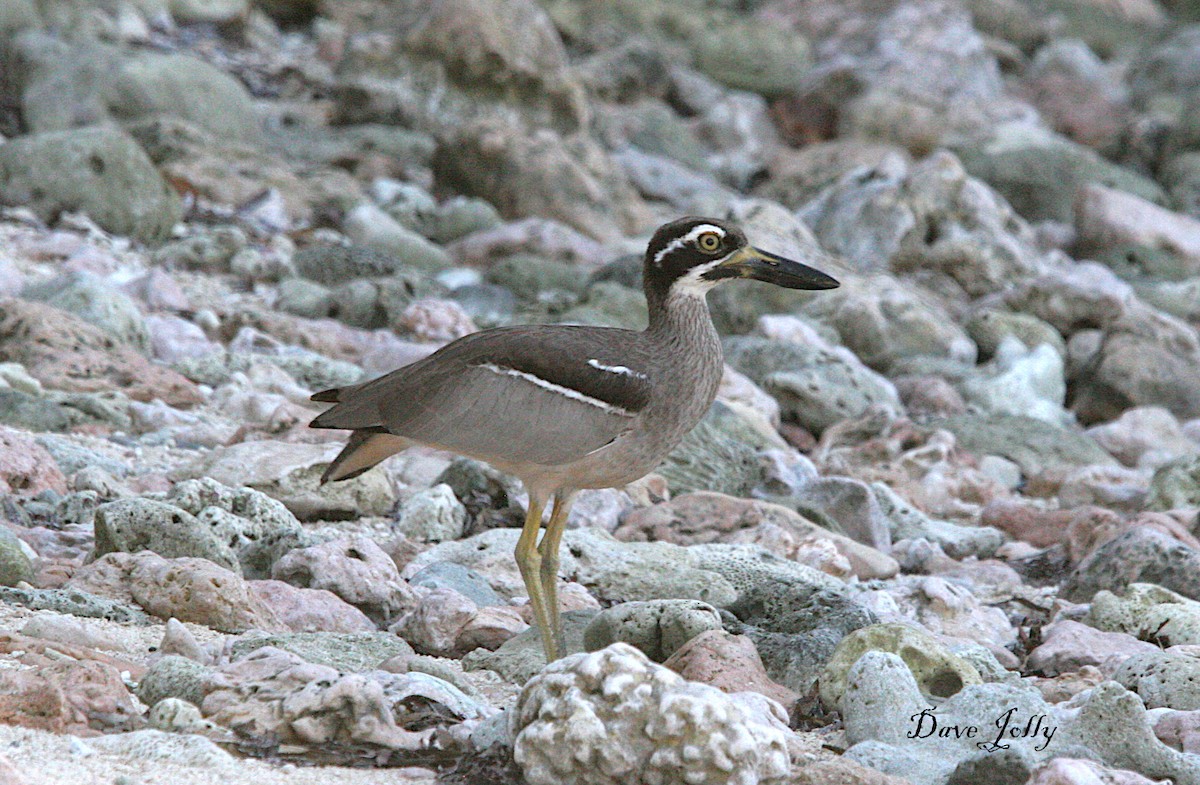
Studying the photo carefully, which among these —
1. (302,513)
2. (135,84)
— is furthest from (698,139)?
(302,513)

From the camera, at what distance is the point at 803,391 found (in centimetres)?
1019

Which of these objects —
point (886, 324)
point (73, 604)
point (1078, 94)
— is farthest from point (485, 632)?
point (1078, 94)

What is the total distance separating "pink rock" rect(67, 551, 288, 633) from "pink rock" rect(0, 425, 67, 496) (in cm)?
119

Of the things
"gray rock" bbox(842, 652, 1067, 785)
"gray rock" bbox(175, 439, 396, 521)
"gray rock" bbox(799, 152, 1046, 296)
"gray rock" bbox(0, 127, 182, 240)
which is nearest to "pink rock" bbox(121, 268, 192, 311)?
"gray rock" bbox(0, 127, 182, 240)

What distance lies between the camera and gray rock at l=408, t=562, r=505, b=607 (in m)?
5.91

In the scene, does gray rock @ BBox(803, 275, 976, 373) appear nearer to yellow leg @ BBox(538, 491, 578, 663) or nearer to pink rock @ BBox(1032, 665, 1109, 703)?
pink rock @ BBox(1032, 665, 1109, 703)

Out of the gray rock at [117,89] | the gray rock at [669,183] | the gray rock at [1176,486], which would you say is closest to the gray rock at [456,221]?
the gray rock at [117,89]

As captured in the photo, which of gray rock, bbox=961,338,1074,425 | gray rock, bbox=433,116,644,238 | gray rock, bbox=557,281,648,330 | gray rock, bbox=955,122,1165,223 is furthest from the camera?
gray rock, bbox=955,122,1165,223

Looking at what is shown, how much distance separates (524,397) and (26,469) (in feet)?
7.27

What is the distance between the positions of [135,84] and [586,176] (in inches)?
155

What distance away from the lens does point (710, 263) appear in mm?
5691

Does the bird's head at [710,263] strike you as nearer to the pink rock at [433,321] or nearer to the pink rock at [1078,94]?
the pink rock at [433,321]

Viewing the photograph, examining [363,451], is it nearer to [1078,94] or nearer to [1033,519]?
[1033,519]

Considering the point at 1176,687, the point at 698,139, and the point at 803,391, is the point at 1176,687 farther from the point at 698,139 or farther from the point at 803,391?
the point at 698,139
